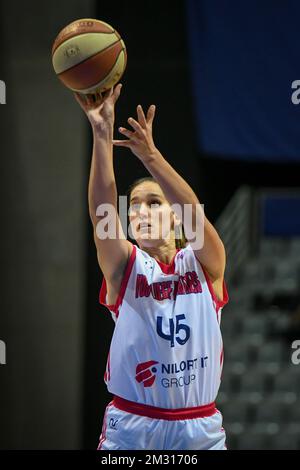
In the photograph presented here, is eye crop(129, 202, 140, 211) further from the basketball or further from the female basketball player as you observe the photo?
the basketball

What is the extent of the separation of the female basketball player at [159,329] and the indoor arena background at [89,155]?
7.87ft

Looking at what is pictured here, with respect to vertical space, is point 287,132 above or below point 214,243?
above

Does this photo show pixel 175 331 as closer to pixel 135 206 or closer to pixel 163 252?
→ pixel 163 252

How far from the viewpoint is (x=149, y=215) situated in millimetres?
3396

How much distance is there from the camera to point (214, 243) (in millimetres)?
3344

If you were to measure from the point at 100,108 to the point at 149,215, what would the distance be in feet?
1.60

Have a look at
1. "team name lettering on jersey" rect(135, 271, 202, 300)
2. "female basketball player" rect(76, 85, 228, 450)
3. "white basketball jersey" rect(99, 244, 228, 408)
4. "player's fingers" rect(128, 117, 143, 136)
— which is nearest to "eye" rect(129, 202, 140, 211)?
"female basketball player" rect(76, 85, 228, 450)

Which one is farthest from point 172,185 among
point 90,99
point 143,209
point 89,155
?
point 89,155

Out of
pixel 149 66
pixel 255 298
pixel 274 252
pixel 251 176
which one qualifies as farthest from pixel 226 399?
pixel 149 66

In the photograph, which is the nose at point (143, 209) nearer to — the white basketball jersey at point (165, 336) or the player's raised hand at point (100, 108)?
the white basketball jersey at point (165, 336)

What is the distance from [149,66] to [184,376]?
3455 millimetres

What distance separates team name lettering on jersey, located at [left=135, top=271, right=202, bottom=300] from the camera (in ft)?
11.2

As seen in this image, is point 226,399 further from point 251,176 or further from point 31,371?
point 251,176

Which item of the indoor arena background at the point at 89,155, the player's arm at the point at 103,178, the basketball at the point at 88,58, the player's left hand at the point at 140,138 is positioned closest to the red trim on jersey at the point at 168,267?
the player's arm at the point at 103,178
